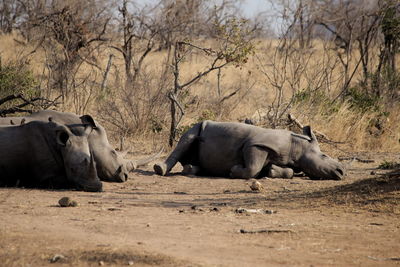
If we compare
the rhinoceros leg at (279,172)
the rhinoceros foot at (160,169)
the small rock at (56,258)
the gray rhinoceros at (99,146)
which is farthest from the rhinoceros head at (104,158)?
the small rock at (56,258)

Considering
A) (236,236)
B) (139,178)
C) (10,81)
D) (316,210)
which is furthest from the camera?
(10,81)

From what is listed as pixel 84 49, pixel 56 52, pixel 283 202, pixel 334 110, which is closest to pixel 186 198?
pixel 283 202

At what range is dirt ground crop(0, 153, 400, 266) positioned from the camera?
16.9 feet

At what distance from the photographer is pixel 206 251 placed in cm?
537

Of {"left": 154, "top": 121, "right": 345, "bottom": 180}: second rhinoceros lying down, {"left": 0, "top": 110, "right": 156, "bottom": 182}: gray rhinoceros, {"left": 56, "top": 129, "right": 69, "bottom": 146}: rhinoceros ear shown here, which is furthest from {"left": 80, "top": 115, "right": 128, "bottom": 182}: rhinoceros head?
{"left": 154, "top": 121, "right": 345, "bottom": 180}: second rhinoceros lying down

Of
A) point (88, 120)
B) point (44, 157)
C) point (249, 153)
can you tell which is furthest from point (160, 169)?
point (44, 157)

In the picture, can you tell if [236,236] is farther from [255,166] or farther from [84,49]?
[84,49]

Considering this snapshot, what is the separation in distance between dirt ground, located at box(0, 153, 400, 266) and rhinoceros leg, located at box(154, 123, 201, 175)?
1040mm

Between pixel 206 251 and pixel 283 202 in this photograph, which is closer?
pixel 206 251

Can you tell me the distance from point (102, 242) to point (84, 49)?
1664 cm

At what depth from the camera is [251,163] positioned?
415 inches

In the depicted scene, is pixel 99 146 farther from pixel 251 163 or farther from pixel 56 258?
pixel 56 258

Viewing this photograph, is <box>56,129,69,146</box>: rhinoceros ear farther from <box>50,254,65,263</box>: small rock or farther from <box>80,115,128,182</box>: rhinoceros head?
<box>50,254,65,263</box>: small rock

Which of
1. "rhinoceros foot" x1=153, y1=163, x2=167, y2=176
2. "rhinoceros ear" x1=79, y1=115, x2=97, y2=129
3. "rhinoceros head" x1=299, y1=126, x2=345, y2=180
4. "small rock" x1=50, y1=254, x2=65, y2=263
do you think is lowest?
"rhinoceros foot" x1=153, y1=163, x2=167, y2=176
